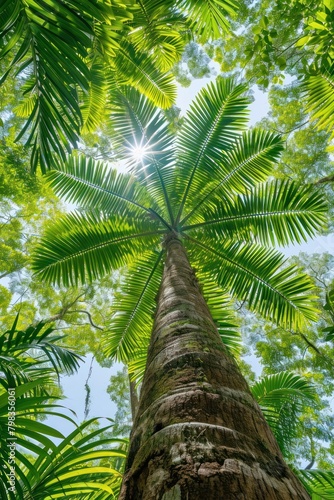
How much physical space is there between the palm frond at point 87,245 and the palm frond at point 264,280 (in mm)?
1169

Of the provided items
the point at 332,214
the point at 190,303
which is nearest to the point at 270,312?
the point at 190,303

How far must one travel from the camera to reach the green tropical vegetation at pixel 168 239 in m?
1.26

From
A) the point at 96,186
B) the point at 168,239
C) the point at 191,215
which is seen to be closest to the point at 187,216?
the point at 191,215

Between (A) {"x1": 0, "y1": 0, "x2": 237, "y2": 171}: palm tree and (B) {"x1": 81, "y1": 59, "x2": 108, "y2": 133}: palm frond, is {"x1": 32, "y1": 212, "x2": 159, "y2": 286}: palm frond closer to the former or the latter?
(B) {"x1": 81, "y1": 59, "x2": 108, "y2": 133}: palm frond

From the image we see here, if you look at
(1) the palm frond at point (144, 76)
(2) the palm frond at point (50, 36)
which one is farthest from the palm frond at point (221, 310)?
(2) the palm frond at point (50, 36)

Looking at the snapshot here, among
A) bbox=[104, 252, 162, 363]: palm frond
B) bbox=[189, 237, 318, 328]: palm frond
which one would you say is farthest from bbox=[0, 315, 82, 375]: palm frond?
bbox=[189, 237, 318, 328]: palm frond

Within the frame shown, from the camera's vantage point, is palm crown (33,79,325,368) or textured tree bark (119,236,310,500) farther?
palm crown (33,79,325,368)

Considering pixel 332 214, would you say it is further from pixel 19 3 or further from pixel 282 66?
pixel 19 3

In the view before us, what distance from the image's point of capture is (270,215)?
5.15 m

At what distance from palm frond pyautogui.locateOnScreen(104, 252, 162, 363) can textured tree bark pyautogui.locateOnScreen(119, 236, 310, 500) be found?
3.74 meters

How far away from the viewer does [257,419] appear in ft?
4.07

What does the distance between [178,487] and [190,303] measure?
5.29ft

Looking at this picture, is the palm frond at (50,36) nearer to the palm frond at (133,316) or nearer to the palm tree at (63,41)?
the palm tree at (63,41)

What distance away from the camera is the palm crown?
198 inches
